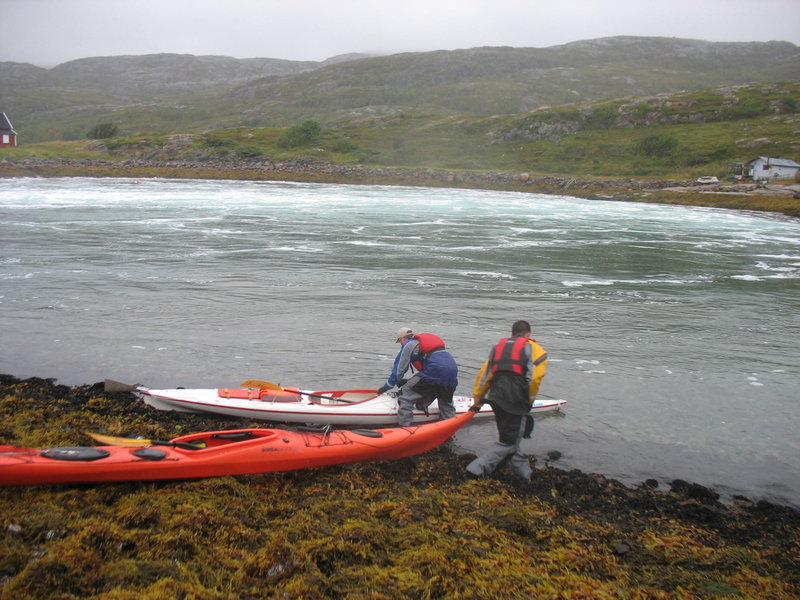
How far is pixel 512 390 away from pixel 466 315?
656 centimetres

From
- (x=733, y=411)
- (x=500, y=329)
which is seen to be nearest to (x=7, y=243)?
(x=500, y=329)

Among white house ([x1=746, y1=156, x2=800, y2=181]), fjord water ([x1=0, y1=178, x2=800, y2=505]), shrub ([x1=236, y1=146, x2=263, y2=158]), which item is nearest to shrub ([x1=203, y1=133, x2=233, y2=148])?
shrub ([x1=236, y1=146, x2=263, y2=158])

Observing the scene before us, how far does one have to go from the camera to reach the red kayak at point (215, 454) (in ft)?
16.3

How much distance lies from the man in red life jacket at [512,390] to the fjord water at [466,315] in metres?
0.77

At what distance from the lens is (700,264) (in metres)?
19.5

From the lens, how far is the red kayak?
4969mm

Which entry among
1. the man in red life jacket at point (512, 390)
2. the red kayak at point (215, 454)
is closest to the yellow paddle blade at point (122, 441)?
the red kayak at point (215, 454)

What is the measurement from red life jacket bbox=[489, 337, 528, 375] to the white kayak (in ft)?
4.91

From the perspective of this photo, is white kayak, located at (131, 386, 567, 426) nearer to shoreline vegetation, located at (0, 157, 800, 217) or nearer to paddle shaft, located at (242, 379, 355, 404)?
paddle shaft, located at (242, 379, 355, 404)

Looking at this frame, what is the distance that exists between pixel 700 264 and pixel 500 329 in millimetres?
11894

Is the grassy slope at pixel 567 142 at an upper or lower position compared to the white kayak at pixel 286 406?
upper

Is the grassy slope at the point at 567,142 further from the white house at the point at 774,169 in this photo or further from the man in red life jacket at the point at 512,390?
the man in red life jacket at the point at 512,390

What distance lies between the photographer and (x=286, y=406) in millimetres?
7066

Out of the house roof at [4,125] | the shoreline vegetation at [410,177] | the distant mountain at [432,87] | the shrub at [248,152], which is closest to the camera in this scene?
the shoreline vegetation at [410,177]
